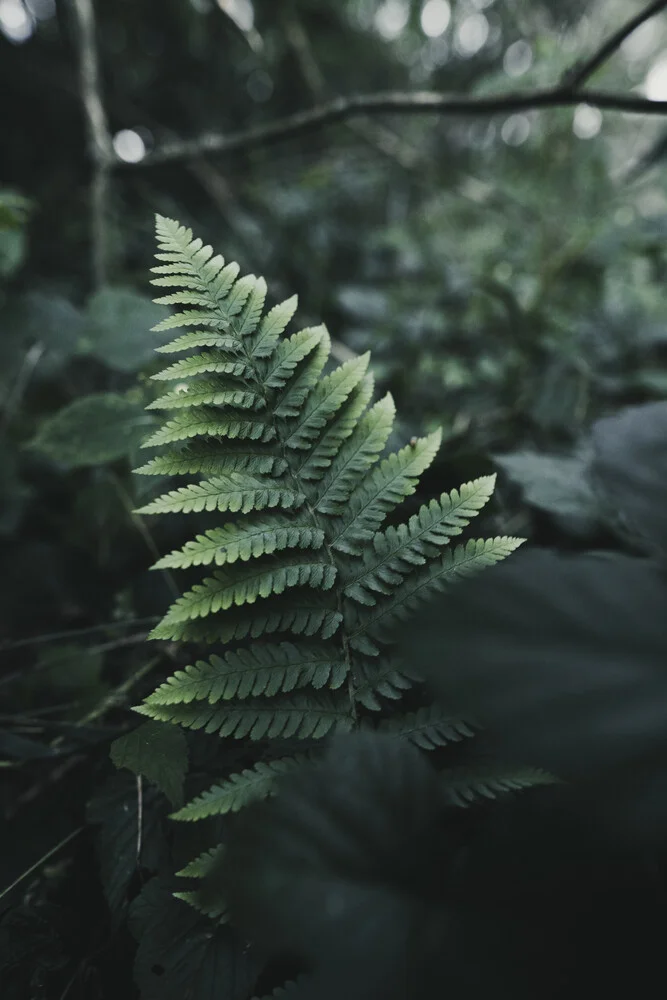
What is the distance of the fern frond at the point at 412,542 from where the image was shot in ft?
2.20

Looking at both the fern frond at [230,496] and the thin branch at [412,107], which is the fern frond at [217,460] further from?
the thin branch at [412,107]

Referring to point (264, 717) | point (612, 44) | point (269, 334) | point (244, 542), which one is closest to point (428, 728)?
point (264, 717)

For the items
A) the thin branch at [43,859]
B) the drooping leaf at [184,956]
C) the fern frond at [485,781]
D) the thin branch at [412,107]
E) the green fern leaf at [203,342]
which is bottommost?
the thin branch at [43,859]

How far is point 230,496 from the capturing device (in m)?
0.65

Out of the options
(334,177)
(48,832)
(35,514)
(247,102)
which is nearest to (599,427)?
(48,832)

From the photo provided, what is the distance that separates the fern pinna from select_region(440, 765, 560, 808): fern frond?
4 centimetres

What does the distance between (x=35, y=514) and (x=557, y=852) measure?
1.41 metres

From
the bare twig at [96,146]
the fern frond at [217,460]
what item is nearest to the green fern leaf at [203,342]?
the fern frond at [217,460]

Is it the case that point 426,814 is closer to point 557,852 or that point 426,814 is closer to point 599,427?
point 557,852

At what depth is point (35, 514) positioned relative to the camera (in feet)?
4.84

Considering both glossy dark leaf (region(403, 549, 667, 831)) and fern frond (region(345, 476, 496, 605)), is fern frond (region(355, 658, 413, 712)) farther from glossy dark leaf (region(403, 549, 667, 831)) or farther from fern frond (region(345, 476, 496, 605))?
glossy dark leaf (region(403, 549, 667, 831))

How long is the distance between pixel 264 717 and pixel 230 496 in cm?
24

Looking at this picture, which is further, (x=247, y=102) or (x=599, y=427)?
(x=247, y=102)

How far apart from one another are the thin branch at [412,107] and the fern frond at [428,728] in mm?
1124
